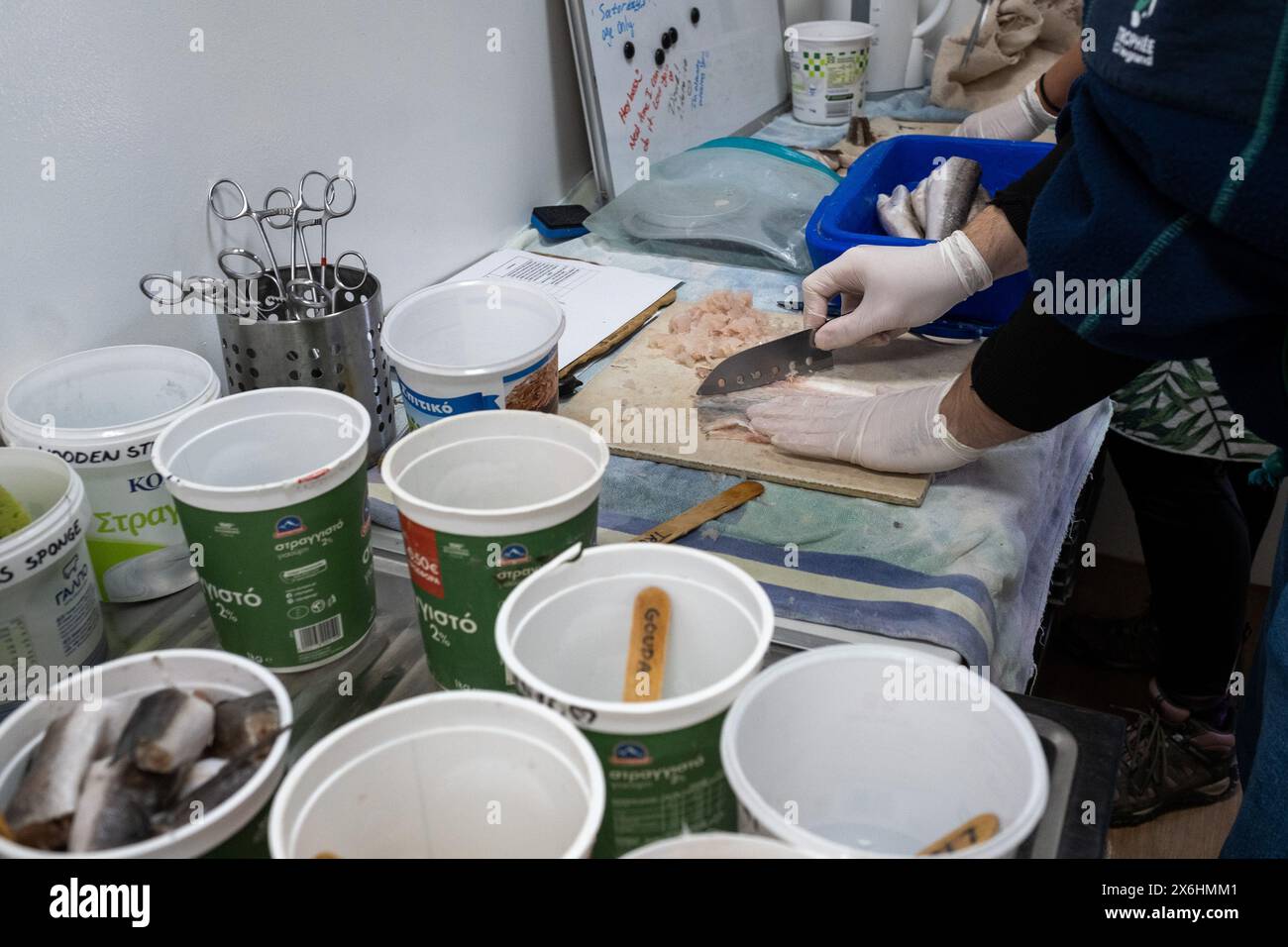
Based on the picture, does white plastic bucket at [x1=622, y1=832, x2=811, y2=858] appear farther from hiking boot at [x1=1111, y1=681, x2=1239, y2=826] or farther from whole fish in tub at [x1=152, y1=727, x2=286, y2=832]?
hiking boot at [x1=1111, y1=681, x2=1239, y2=826]

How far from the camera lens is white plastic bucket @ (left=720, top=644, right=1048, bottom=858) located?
0.60 metres

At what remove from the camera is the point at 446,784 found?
58cm

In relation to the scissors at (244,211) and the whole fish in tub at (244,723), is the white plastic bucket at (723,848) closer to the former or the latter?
the whole fish in tub at (244,723)

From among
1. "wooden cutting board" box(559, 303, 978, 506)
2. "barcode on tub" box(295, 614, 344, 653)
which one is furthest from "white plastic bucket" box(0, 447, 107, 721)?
"wooden cutting board" box(559, 303, 978, 506)

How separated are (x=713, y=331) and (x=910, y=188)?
0.50m

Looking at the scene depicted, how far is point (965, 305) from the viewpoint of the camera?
1.41 meters

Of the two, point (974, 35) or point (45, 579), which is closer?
point (45, 579)

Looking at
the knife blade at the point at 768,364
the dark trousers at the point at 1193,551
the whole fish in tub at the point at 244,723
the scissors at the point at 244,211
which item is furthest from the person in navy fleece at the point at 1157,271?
the dark trousers at the point at 1193,551

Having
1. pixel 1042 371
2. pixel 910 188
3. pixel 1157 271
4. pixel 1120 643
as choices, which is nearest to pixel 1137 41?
pixel 1157 271

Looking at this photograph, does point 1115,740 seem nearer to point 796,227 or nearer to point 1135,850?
point 796,227

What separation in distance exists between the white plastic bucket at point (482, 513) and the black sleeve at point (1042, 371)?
0.49 m

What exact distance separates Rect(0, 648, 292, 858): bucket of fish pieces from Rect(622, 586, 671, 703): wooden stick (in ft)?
0.68

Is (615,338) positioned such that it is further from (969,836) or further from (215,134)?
(969,836)
